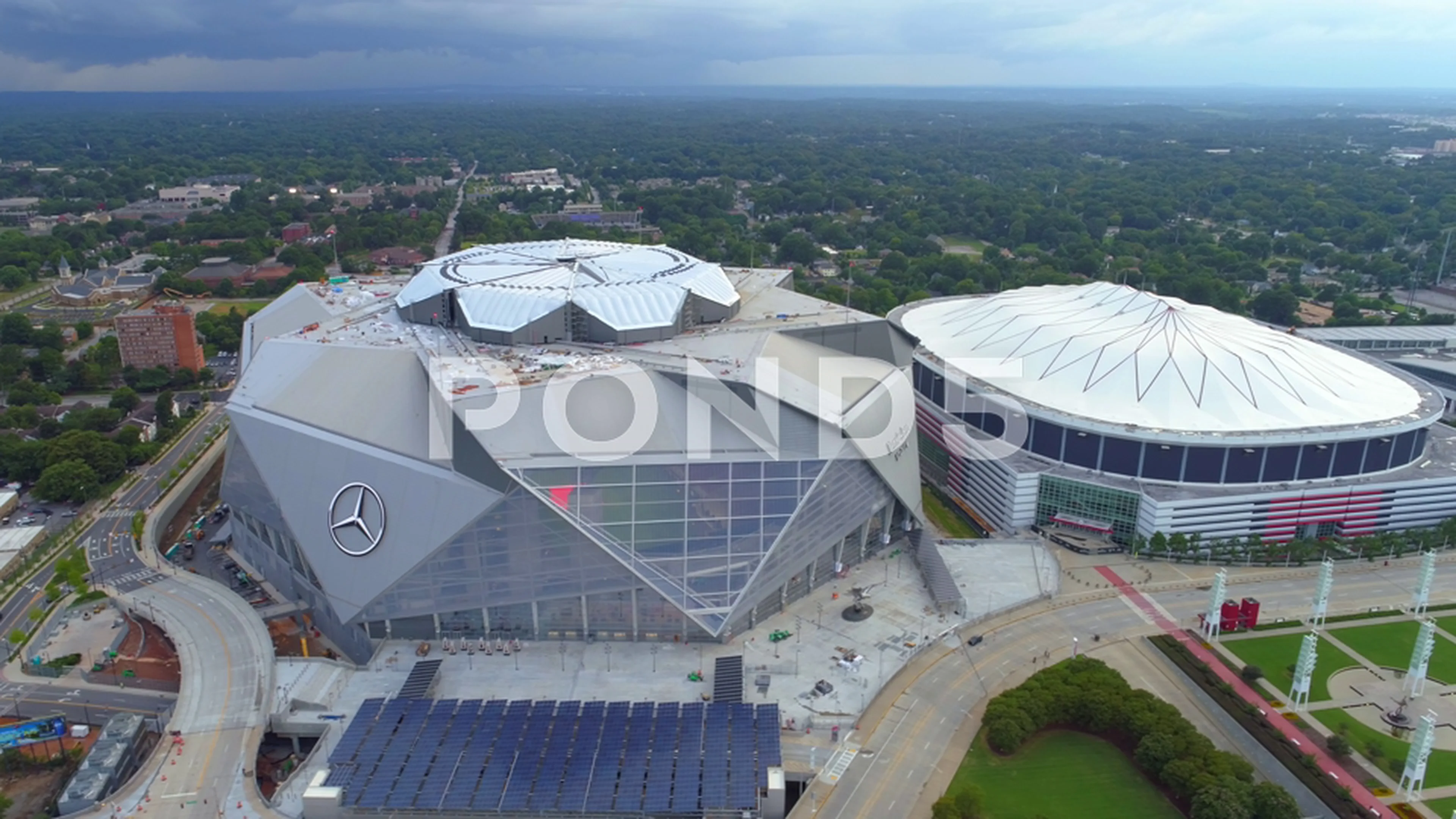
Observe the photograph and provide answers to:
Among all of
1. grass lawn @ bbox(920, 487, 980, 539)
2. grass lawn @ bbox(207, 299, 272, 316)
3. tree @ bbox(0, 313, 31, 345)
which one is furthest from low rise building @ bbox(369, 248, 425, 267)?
grass lawn @ bbox(920, 487, 980, 539)

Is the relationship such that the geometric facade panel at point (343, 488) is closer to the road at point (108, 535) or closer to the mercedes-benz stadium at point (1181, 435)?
the road at point (108, 535)

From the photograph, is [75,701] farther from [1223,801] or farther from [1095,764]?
[1223,801]

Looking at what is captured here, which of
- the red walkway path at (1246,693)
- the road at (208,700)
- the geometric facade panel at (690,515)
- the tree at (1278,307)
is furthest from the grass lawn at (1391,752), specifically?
the tree at (1278,307)

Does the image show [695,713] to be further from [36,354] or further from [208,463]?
[36,354]

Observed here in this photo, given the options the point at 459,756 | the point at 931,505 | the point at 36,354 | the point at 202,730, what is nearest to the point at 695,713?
the point at 459,756

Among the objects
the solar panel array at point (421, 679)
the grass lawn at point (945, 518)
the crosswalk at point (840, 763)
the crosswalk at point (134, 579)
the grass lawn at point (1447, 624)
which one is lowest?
the grass lawn at point (945, 518)

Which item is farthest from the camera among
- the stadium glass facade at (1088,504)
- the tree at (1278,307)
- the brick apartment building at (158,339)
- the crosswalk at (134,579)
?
the tree at (1278,307)

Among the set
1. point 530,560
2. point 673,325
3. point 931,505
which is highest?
point 673,325
